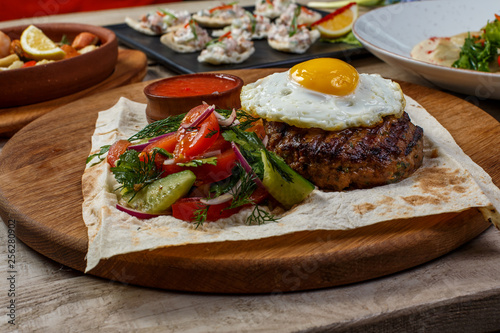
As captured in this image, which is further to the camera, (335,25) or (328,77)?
(335,25)

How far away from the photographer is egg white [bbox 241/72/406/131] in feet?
9.94

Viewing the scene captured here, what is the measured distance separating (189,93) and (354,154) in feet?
5.34

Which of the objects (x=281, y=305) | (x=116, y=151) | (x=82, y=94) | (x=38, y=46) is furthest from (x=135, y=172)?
(x=38, y=46)

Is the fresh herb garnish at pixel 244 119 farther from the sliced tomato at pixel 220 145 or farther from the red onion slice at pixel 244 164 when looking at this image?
the red onion slice at pixel 244 164

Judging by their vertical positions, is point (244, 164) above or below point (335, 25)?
above

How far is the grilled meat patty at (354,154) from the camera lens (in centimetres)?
293

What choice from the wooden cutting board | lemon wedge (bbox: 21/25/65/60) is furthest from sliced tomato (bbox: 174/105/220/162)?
lemon wedge (bbox: 21/25/65/60)

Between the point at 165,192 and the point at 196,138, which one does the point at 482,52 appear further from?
the point at 165,192

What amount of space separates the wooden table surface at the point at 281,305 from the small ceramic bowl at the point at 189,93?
1656 mm

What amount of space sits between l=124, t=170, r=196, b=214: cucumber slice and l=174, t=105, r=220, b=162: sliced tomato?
132 mm

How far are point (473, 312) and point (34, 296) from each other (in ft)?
6.55

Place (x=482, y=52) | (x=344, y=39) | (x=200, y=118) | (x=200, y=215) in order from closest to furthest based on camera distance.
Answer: (x=200, y=215) < (x=200, y=118) < (x=482, y=52) < (x=344, y=39)

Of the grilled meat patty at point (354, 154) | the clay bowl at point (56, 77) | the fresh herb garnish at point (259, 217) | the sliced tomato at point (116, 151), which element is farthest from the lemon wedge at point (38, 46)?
the fresh herb garnish at point (259, 217)

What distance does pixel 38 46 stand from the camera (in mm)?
5512
